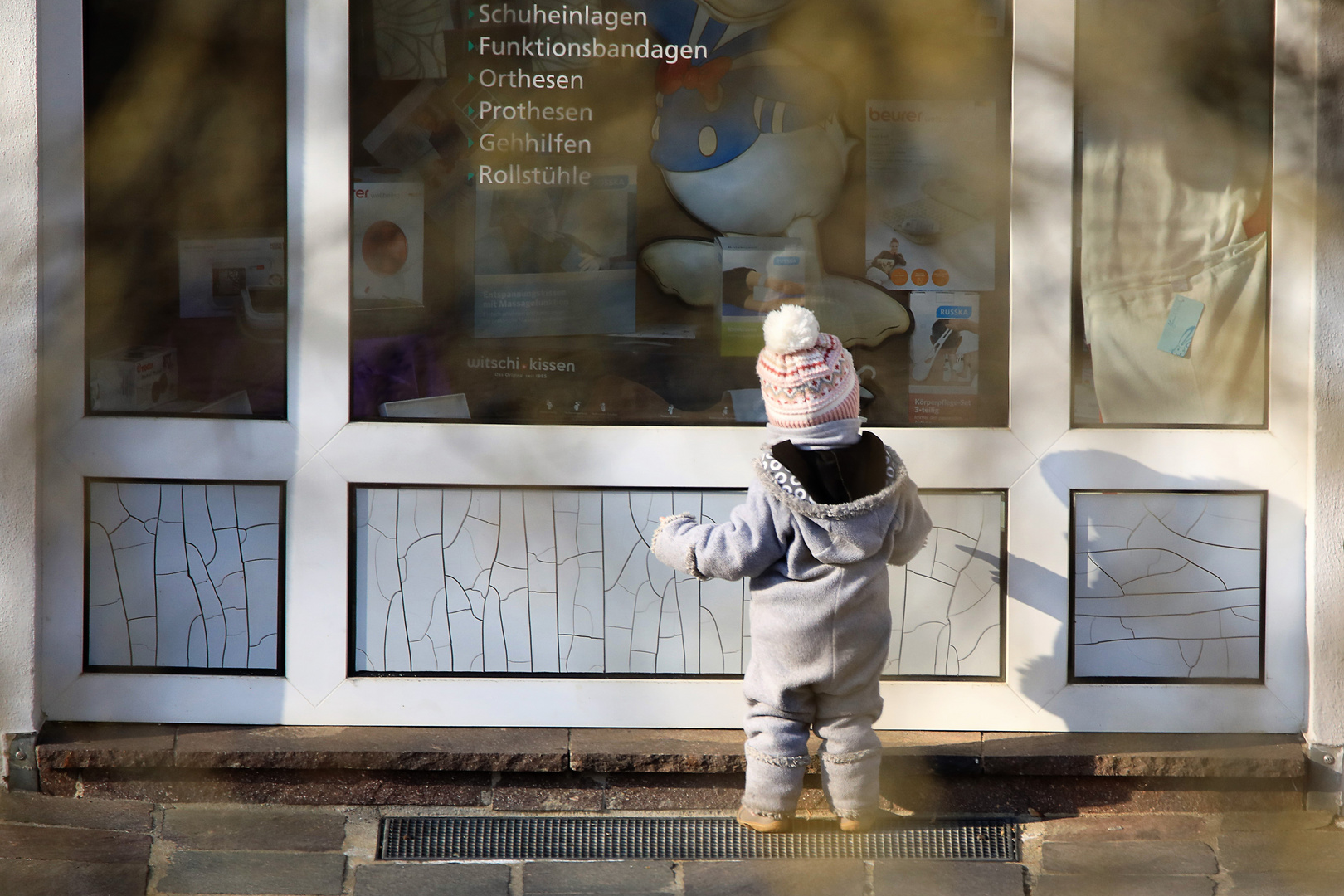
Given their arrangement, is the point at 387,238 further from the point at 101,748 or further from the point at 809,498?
the point at 101,748

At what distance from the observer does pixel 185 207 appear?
3350 mm

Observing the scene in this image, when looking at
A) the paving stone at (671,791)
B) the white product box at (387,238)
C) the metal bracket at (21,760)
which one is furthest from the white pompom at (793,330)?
the metal bracket at (21,760)

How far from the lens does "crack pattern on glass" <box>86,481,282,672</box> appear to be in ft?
11.1

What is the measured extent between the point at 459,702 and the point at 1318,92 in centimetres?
305

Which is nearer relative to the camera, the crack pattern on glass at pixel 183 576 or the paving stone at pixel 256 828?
the paving stone at pixel 256 828

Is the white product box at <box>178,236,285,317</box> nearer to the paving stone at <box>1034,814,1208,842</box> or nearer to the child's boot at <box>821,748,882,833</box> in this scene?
the child's boot at <box>821,748,882,833</box>

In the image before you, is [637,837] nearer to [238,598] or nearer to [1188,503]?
[238,598]

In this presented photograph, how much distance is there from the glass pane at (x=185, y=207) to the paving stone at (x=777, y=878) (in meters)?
1.83

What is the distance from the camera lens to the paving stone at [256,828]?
10.2 feet

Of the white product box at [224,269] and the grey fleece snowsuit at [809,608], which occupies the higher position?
the white product box at [224,269]

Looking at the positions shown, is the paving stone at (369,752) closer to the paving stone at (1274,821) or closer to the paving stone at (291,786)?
the paving stone at (291,786)

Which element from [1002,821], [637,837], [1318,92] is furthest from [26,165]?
[1318,92]

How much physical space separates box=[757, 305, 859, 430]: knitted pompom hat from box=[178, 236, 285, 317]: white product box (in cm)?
155

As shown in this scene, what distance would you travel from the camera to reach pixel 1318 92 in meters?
3.17
